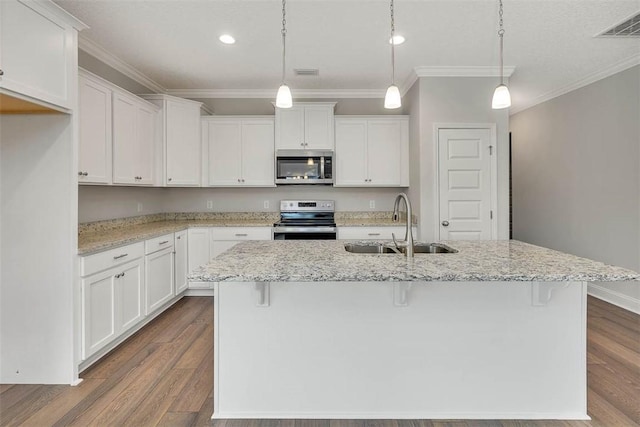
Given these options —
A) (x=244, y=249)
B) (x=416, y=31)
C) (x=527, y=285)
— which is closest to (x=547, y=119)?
(x=416, y=31)

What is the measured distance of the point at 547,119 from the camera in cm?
488

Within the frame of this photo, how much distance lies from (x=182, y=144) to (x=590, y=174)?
16.3 ft

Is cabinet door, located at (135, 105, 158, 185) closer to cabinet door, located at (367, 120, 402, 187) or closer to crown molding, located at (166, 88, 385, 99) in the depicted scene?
crown molding, located at (166, 88, 385, 99)

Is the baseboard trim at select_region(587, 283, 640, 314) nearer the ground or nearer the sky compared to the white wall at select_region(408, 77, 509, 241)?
nearer the ground

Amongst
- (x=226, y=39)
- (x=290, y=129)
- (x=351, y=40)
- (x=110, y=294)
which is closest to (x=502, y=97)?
(x=351, y=40)

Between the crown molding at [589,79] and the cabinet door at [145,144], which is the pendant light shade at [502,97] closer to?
the crown molding at [589,79]

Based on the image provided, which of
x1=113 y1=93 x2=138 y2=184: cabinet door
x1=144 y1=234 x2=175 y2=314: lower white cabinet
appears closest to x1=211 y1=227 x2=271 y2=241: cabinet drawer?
x1=144 y1=234 x2=175 y2=314: lower white cabinet

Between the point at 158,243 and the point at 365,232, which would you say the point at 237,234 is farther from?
the point at 365,232

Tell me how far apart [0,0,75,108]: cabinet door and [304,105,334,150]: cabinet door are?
2.56 meters

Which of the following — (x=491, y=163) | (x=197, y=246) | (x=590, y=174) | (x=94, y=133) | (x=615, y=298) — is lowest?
(x=615, y=298)

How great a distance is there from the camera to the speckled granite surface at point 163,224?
109 inches

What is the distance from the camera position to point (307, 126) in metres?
4.42

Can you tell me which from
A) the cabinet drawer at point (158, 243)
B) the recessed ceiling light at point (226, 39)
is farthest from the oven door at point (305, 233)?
the recessed ceiling light at point (226, 39)

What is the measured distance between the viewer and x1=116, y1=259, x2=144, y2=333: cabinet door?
2832 mm
